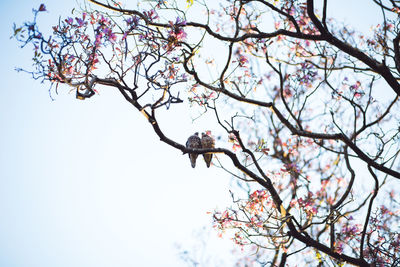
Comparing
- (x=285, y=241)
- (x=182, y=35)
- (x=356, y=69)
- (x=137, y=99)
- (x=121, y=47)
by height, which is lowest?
(x=285, y=241)

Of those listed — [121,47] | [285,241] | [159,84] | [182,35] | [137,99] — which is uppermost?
[182,35]

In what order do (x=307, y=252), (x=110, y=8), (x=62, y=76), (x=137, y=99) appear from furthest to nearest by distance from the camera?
(x=307, y=252), (x=110, y=8), (x=137, y=99), (x=62, y=76)

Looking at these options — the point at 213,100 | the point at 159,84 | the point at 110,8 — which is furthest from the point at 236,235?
the point at 110,8

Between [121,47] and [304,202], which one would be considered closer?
[121,47]

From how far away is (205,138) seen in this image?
5.29m

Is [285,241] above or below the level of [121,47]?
below

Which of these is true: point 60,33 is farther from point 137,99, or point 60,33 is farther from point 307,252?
point 307,252

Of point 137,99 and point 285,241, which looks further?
point 285,241

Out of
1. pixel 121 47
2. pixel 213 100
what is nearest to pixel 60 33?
pixel 121 47

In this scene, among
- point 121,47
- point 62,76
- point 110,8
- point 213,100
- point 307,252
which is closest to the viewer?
point 62,76

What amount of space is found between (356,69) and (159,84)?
3.31 m

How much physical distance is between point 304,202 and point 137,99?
3.19 metres

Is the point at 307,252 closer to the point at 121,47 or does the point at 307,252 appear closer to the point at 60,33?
the point at 121,47

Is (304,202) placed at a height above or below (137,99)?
above
